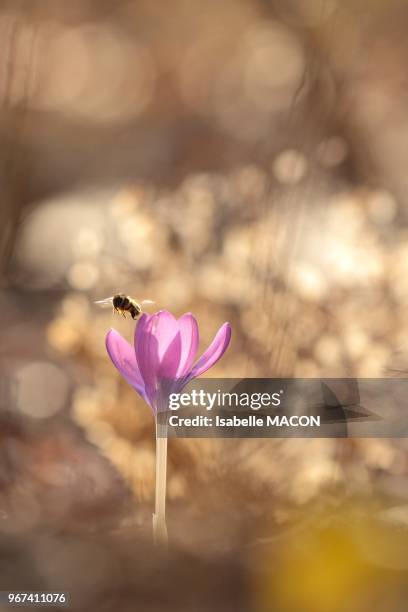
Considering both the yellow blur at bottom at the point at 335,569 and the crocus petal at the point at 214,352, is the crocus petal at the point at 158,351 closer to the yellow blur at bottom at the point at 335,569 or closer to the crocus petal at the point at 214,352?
the crocus petal at the point at 214,352

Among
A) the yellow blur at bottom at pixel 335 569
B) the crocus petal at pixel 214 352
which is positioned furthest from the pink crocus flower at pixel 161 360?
the yellow blur at bottom at pixel 335 569

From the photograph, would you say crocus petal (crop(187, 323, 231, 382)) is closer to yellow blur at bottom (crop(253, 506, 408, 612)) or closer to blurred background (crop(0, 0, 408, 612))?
blurred background (crop(0, 0, 408, 612))

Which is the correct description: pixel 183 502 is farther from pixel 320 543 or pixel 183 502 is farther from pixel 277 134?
pixel 277 134

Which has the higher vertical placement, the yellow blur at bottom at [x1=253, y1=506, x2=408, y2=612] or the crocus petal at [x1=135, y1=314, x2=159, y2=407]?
the crocus petal at [x1=135, y1=314, x2=159, y2=407]

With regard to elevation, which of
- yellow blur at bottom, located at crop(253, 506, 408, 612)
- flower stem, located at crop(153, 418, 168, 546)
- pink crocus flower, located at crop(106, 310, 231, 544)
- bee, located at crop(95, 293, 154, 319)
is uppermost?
bee, located at crop(95, 293, 154, 319)

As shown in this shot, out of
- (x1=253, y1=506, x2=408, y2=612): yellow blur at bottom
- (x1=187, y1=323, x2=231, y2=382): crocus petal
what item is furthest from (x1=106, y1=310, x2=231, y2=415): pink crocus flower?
(x1=253, y1=506, x2=408, y2=612): yellow blur at bottom
